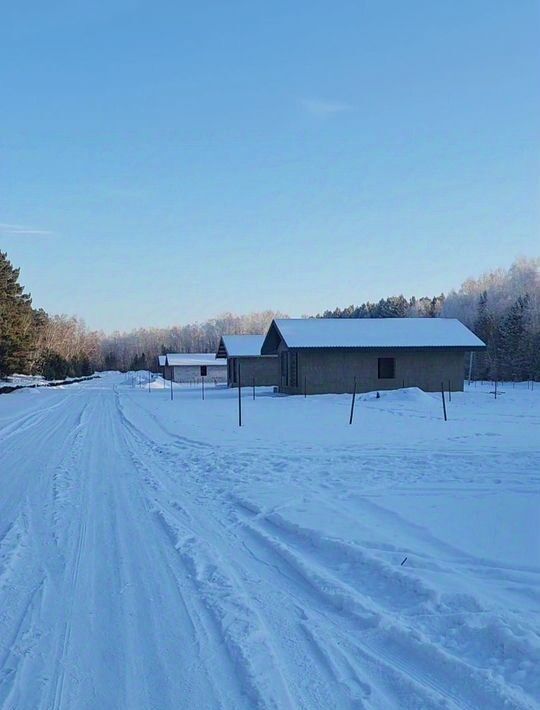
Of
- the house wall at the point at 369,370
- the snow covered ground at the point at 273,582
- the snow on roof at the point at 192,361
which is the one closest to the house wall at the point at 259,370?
the house wall at the point at 369,370

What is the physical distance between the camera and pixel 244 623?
4562 millimetres

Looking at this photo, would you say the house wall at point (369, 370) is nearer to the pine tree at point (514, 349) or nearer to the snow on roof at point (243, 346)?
the snow on roof at point (243, 346)

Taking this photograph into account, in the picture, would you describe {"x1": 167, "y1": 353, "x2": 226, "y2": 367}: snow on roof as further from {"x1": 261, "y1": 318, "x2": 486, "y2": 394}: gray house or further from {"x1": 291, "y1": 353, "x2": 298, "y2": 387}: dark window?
{"x1": 291, "y1": 353, "x2": 298, "y2": 387}: dark window

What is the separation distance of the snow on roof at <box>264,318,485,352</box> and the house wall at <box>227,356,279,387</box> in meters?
10.0

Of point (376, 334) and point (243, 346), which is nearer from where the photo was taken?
point (376, 334)

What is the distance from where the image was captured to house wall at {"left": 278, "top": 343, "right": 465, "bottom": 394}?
34.9m

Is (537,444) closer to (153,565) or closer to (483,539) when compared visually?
(483,539)

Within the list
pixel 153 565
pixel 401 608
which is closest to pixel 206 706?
pixel 401 608

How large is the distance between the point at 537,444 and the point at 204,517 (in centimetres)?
856

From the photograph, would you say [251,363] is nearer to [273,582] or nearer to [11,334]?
[11,334]

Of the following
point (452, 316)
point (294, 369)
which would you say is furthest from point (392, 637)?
point (452, 316)

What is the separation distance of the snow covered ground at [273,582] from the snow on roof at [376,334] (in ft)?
75.7

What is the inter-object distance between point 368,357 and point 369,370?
0.68 m

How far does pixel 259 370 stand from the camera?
48.8 m
